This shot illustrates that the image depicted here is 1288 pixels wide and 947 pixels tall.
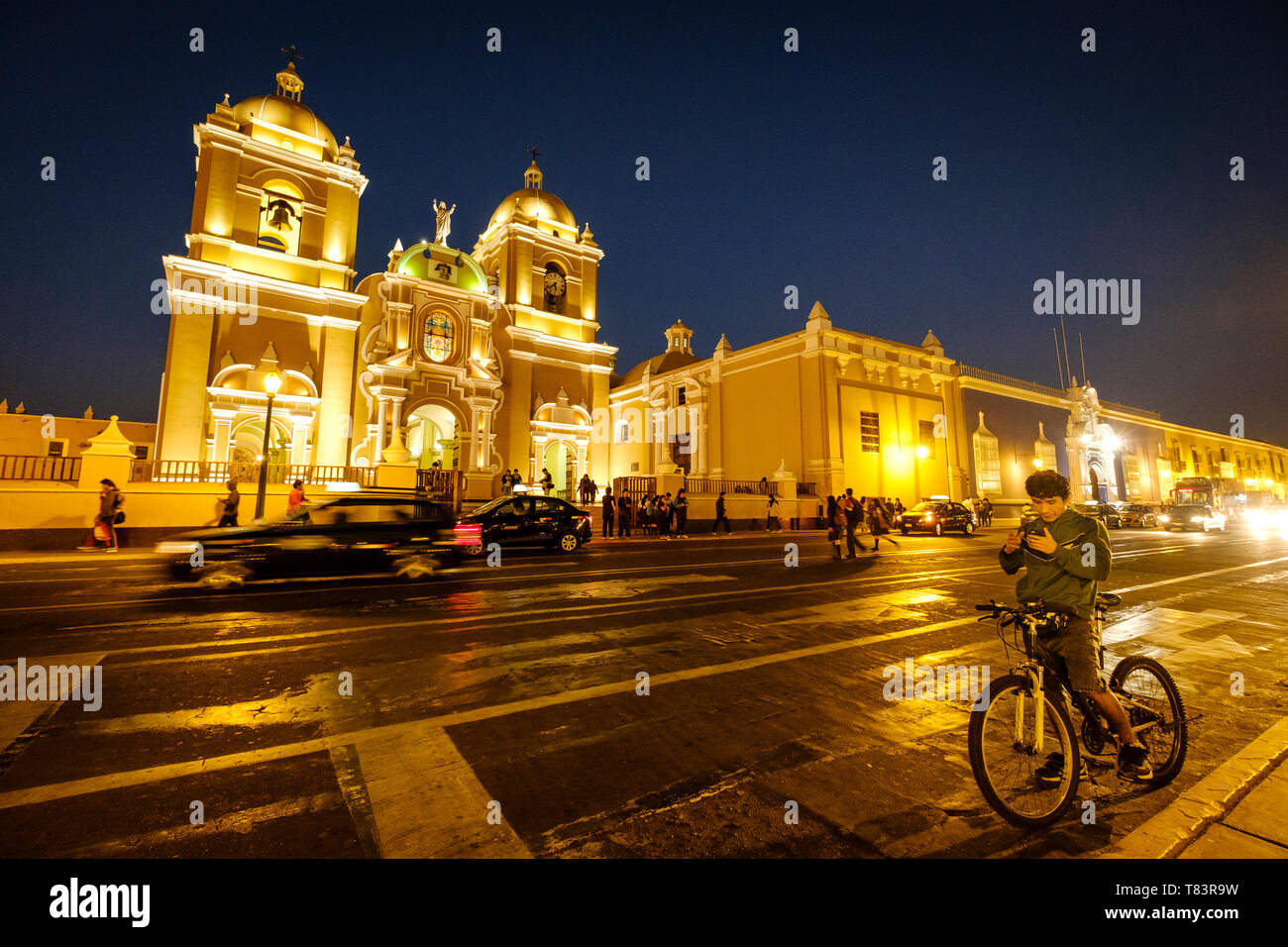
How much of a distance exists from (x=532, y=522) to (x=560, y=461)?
1861 cm

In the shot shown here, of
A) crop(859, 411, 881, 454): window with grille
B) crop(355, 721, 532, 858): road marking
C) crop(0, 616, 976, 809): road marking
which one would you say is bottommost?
crop(355, 721, 532, 858): road marking

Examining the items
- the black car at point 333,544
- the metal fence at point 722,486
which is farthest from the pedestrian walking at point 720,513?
the black car at point 333,544

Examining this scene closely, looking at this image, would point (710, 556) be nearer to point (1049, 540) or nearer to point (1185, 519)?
point (1049, 540)

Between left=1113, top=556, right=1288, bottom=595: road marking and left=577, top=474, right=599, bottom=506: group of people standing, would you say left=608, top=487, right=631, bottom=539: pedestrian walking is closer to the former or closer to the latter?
left=577, top=474, right=599, bottom=506: group of people standing

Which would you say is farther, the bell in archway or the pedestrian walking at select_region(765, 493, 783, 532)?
the pedestrian walking at select_region(765, 493, 783, 532)

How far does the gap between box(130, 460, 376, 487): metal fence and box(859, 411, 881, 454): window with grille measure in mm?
23809

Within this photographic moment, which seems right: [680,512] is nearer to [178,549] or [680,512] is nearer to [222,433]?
[178,549]

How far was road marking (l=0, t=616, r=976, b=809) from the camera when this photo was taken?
2566 millimetres

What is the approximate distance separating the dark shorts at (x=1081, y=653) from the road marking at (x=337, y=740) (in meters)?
2.38

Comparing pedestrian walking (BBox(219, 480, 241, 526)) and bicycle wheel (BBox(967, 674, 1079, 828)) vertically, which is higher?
pedestrian walking (BBox(219, 480, 241, 526))

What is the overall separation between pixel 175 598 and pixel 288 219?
25061 millimetres

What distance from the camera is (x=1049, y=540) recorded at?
2.88 metres

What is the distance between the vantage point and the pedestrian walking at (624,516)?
19.8 m

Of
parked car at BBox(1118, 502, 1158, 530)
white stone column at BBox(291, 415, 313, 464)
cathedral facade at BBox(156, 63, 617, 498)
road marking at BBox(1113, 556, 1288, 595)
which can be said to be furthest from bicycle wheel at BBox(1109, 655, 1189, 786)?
parked car at BBox(1118, 502, 1158, 530)
